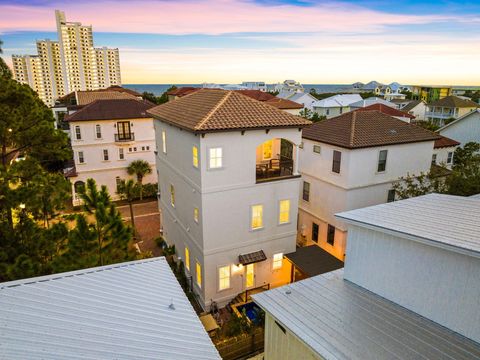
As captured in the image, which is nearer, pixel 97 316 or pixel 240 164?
pixel 97 316

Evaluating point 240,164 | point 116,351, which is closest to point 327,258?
point 240,164

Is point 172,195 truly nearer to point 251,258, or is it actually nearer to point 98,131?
point 251,258

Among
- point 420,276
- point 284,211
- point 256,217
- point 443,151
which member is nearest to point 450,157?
point 443,151

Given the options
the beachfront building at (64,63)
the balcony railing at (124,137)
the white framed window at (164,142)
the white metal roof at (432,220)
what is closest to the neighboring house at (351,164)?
the white metal roof at (432,220)

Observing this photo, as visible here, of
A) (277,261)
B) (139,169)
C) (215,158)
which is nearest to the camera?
(215,158)

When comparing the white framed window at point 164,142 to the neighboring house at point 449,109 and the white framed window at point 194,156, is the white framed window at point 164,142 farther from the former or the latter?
the neighboring house at point 449,109

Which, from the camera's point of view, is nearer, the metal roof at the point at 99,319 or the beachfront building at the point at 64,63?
the metal roof at the point at 99,319

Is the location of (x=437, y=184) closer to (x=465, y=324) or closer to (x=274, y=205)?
(x=274, y=205)
